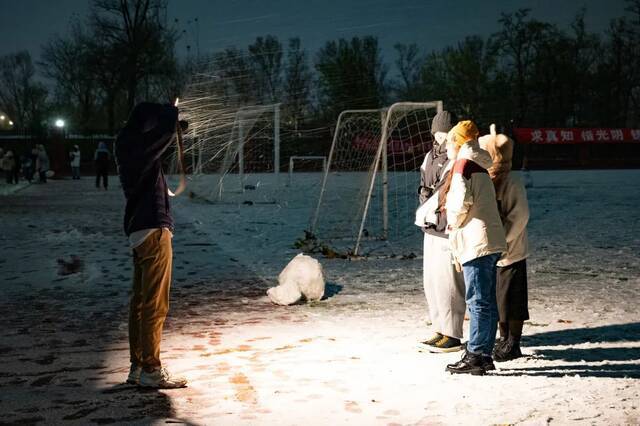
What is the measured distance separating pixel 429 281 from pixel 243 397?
1.92m

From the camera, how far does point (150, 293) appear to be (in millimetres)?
4973

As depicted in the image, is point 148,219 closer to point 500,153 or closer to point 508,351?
point 500,153

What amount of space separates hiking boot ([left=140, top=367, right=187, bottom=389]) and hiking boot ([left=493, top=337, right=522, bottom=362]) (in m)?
2.23

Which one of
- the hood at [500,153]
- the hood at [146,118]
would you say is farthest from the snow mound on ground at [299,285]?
the hood at [146,118]

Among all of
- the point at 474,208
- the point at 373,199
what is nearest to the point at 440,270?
the point at 474,208

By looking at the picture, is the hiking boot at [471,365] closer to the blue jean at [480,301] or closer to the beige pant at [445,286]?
the blue jean at [480,301]

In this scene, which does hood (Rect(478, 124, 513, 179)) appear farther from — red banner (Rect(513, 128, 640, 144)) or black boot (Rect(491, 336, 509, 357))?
red banner (Rect(513, 128, 640, 144))

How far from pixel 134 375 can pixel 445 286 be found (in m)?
2.33

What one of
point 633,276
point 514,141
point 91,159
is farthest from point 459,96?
point 514,141

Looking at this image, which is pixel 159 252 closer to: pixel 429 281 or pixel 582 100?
pixel 429 281

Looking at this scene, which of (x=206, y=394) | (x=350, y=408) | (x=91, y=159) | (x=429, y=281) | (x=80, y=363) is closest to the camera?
(x=350, y=408)

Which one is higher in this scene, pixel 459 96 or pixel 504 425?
pixel 459 96

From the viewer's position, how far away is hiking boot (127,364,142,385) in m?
5.11

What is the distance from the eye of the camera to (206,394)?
491 cm
